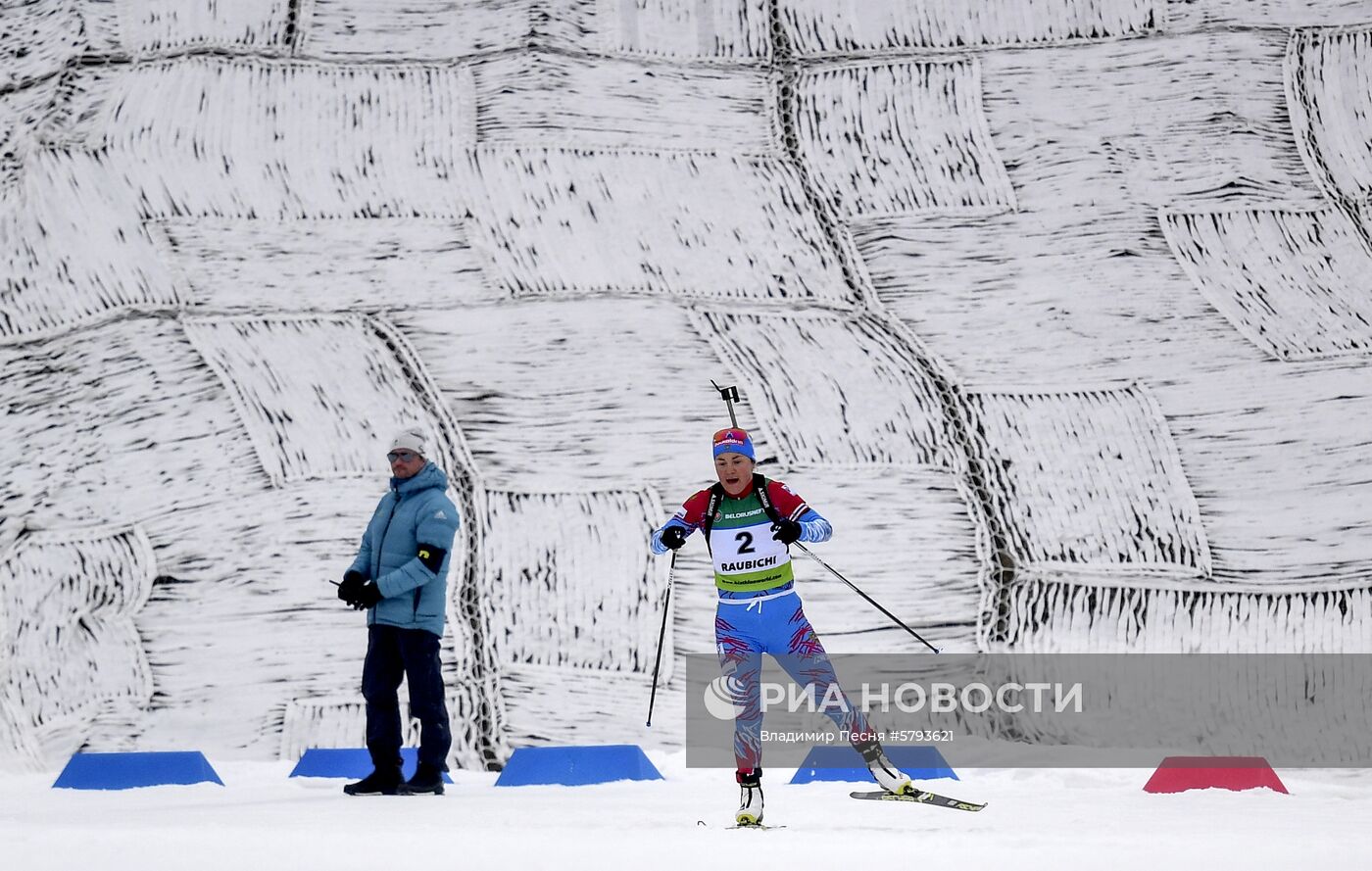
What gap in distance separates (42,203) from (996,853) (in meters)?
4.76

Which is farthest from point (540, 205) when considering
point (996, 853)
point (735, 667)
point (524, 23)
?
point (996, 853)

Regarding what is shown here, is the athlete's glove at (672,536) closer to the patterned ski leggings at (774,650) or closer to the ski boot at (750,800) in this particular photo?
the patterned ski leggings at (774,650)

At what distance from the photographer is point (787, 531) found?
9.97 ft

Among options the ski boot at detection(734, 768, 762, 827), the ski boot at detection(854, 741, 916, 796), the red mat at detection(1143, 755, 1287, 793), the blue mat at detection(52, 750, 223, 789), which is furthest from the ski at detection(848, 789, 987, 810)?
the blue mat at detection(52, 750, 223, 789)

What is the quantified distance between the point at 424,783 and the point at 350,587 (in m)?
0.52

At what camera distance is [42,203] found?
549cm

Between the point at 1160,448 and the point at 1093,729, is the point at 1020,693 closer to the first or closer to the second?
the point at 1093,729

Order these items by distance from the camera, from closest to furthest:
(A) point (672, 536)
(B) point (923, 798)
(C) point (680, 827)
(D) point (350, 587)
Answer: (C) point (680, 827) → (B) point (923, 798) → (A) point (672, 536) → (D) point (350, 587)

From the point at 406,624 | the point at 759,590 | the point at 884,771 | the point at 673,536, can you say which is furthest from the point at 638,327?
the point at 884,771

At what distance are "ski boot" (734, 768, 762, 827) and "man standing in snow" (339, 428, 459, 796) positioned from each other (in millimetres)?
966

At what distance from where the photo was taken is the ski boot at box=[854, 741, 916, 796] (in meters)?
3.03

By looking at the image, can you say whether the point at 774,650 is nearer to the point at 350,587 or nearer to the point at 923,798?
the point at 923,798

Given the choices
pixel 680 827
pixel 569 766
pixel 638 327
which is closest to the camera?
pixel 680 827

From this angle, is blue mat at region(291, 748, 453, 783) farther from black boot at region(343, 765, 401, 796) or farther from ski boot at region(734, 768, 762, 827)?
ski boot at region(734, 768, 762, 827)
